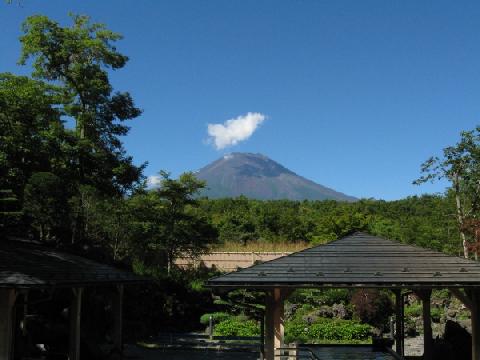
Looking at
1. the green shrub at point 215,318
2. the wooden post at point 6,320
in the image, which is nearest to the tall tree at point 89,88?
the green shrub at point 215,318

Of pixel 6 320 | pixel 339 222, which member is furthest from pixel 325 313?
pixel 6 320

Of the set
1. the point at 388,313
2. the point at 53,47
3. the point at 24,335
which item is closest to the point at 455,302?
the point at 388,313

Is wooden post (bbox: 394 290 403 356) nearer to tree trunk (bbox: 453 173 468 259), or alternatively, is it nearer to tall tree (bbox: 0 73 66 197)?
tree trunk (bbox: 453 173 468 259)

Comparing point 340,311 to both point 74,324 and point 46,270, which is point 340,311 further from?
point 46,270

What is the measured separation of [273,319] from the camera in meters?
10.2

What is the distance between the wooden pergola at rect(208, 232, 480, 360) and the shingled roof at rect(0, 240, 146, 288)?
3582mm

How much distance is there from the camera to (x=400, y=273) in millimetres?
10125

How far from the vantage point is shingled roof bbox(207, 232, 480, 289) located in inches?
386

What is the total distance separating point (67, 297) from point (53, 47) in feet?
38.9

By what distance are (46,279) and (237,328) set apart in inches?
532

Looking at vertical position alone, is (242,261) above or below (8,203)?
below

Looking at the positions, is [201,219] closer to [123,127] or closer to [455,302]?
[123,127]

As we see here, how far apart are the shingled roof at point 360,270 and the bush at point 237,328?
12.2m

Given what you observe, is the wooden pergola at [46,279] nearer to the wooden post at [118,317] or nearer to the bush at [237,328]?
the wooden post at [118,317]
